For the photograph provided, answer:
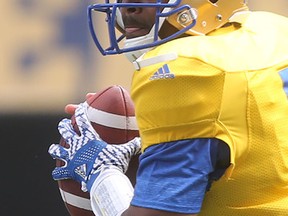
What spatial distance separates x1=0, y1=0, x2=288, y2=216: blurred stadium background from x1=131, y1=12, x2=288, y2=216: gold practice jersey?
175 cm

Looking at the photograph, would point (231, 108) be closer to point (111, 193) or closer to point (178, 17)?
point (178, 17)

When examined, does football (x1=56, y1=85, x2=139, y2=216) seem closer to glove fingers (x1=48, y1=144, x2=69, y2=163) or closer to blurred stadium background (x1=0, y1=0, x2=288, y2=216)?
glove fingers (x1=48, y1=144, x2=69, y2=163)

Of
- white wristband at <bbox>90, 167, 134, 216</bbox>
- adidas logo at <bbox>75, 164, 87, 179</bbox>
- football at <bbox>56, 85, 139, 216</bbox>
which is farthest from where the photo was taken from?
football at <bbox>56, 85, 139, 216</bbox>

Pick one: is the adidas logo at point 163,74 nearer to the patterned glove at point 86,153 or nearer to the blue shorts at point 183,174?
the blue shorts at point 183,174

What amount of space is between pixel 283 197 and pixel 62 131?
1.87 ft

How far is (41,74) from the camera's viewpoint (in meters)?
3.32

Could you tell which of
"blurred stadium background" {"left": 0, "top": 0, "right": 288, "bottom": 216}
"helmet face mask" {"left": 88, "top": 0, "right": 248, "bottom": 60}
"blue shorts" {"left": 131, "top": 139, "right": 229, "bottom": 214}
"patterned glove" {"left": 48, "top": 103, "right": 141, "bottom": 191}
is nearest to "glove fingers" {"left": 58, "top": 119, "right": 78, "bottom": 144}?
"patterned glove" {"left": 48, "top": 103, "right": 141, "bottom": 191}

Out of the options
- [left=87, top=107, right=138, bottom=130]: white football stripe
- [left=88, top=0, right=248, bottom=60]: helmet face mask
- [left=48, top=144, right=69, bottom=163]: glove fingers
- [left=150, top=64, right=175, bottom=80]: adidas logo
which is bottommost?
[left=48, top=144, right=69, bottom=163]: glove fingers

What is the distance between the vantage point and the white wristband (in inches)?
66.7

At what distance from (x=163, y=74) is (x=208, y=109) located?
0.11 meters

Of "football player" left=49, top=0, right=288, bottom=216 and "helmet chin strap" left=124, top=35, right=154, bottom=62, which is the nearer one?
"football player" left=49, top=0, right=288, bottom=216

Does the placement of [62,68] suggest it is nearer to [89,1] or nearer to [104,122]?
[89,1]

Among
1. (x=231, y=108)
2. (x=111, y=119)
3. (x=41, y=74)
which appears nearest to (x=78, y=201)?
(x=111, y=119)

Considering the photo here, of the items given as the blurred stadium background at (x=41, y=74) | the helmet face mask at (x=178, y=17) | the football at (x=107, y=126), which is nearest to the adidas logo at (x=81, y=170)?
the football at (x=107, y=126)
